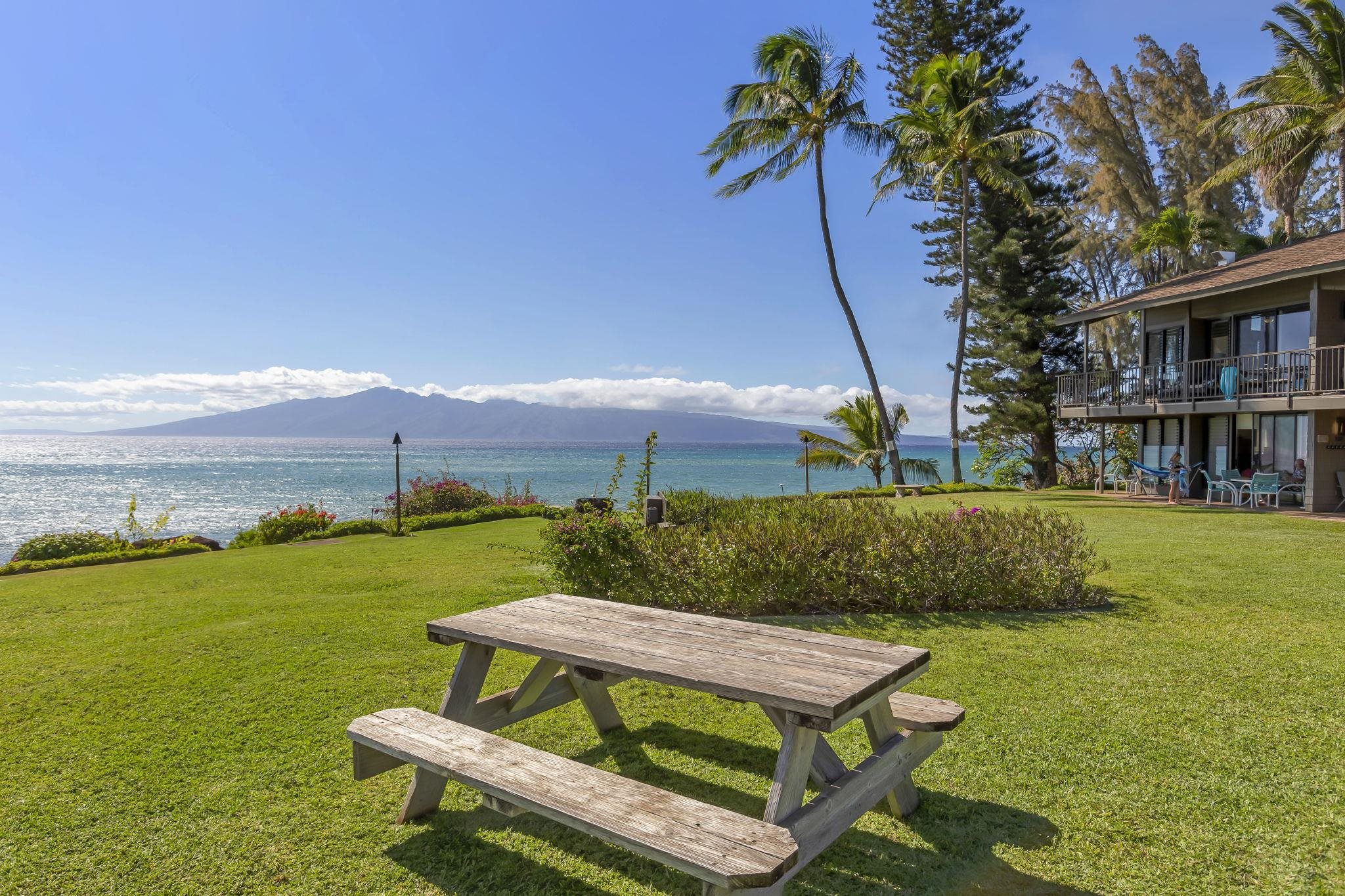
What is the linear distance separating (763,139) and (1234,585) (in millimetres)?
17050

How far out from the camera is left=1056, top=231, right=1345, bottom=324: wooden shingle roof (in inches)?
558

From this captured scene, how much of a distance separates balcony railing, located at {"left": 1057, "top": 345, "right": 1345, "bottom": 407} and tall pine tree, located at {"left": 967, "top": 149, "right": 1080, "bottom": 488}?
7.65 m

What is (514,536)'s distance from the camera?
1240 cm

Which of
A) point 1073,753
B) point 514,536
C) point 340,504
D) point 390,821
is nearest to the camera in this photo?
point 390,821

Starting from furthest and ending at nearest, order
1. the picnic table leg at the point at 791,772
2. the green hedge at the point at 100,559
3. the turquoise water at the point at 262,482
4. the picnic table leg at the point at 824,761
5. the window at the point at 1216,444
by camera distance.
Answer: the turquoise water at the point at 262,482 < the window at the point at 1216,444 < the green hedge at the point at 100,559 < the picnic table leg at the point at 824,761 < the picnic table leg at the point at 791,772

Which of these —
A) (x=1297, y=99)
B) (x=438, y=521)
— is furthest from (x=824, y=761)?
(x=1297, y=99)

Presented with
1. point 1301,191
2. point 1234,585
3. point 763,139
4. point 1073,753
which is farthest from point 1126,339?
point 1073,753

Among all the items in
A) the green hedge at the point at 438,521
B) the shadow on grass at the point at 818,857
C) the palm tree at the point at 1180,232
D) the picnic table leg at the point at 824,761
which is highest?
the palm tree at the point at 1180,232

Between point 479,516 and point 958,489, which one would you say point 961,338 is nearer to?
point 958,489

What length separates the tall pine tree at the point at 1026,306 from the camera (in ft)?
88.8

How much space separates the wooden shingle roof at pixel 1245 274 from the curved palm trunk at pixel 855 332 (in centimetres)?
527

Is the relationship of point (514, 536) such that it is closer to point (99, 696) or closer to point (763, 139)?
point (99, 696)

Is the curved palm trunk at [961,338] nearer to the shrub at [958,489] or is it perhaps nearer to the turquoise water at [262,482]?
the shrub at [958,489]

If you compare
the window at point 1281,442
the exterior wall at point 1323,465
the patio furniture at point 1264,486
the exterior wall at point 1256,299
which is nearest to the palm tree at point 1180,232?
the exterior wall at point 1256,299
